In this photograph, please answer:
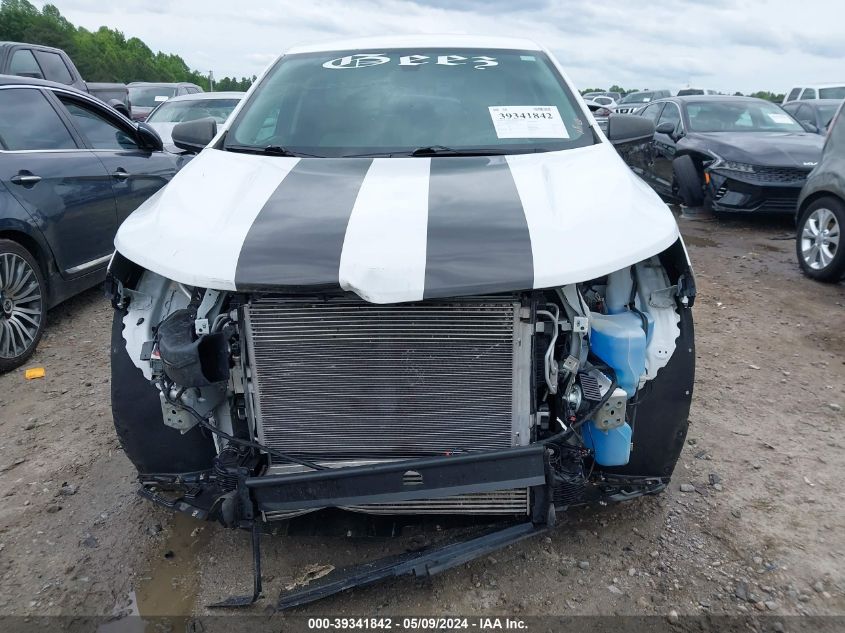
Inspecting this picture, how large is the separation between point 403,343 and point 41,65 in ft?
32.2

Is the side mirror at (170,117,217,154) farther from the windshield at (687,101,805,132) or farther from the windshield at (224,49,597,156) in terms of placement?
the windshield at (687,101,805,132)

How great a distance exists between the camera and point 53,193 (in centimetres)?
430

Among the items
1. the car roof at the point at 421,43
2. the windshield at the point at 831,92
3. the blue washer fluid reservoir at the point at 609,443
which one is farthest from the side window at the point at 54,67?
the windshield at the point at 831,92

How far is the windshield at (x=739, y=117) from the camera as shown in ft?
26.7

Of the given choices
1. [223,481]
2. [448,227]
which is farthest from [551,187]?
[223,481]

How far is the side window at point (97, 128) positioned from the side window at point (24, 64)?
4.80m

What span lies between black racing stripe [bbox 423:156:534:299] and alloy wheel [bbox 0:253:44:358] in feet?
9.54

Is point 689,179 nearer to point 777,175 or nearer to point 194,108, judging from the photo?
point 777,175

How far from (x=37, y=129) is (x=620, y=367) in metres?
4.19

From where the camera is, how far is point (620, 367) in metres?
2.18

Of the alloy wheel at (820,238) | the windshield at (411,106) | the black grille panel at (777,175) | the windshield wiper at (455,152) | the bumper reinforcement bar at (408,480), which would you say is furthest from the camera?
the black grille panel at (777,175)

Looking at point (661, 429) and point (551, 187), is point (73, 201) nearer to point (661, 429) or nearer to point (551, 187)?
point (551, 187)

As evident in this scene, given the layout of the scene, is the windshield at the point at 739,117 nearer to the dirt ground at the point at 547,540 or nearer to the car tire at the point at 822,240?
the car tire at the point at 822,240

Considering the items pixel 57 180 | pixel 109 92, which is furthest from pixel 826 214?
pixel 109 92
